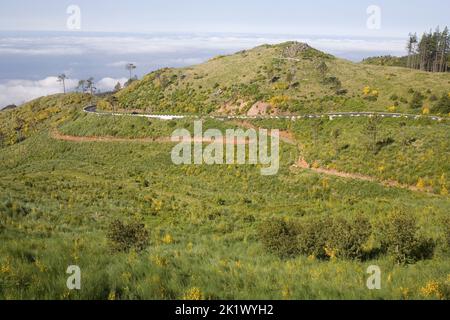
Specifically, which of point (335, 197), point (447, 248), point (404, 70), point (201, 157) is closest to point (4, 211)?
point (447, 248)

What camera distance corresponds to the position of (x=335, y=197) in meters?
26.8

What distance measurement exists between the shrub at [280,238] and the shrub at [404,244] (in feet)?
9.16

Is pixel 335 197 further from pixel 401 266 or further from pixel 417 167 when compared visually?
pixel 401 266

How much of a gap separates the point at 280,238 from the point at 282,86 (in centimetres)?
5496

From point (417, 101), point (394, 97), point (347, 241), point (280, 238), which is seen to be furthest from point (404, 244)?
point (394, 97)

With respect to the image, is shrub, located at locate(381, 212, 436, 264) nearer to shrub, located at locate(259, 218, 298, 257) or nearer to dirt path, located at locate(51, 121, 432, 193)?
shrub, located at locate(259, 218, 298, 257)

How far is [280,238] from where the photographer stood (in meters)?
11.8

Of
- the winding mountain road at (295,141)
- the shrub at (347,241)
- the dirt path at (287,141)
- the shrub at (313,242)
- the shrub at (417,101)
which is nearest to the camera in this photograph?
the shrub at (347,241)

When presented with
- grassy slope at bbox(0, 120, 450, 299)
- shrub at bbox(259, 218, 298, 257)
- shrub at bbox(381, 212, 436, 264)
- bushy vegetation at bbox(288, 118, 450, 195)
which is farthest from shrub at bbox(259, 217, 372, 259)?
bushy vegetation at bbox(288, 118, 450, 195)

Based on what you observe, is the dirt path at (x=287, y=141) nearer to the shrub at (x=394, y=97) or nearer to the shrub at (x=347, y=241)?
the shrub at (x=347, y=241)

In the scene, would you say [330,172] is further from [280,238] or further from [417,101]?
[417,101]

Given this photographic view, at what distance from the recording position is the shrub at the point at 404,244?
33.8ft

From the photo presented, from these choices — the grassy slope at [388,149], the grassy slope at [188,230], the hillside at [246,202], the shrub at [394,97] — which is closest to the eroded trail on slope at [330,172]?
the hillside at [246,202]

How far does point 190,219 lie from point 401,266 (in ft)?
41.8
